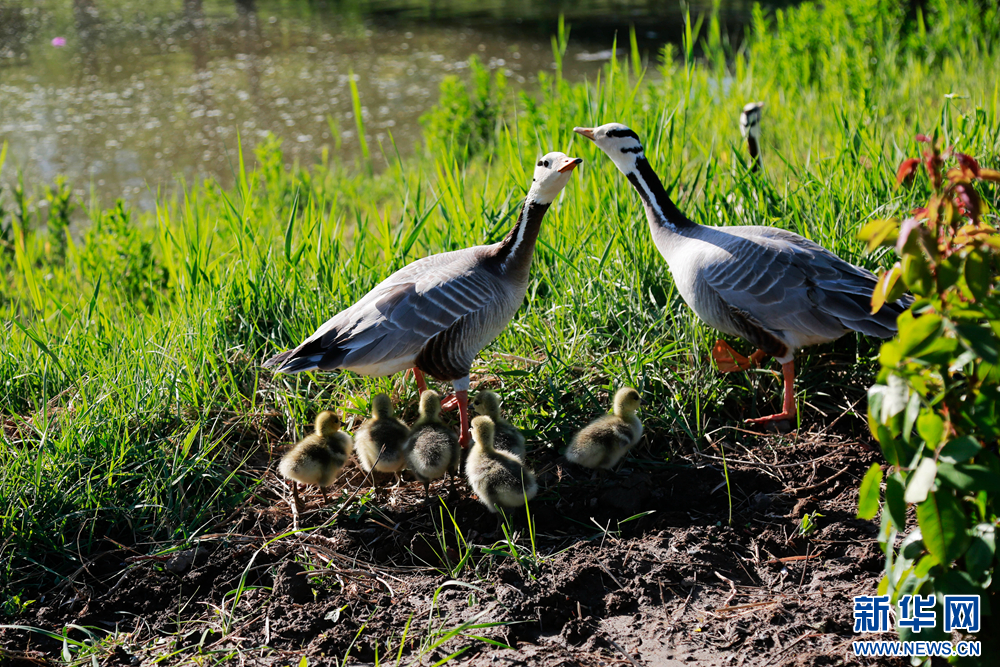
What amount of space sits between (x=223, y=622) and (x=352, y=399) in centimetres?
148

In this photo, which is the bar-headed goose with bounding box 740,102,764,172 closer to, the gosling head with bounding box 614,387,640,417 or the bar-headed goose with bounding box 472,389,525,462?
the gosling head with bounding box 614,387,640,417

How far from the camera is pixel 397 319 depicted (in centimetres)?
406

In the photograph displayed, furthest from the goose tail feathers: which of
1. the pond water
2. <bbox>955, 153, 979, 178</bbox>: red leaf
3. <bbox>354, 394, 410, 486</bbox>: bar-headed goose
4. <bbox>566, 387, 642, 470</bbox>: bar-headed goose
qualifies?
the pond water

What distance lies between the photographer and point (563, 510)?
3.66 metres

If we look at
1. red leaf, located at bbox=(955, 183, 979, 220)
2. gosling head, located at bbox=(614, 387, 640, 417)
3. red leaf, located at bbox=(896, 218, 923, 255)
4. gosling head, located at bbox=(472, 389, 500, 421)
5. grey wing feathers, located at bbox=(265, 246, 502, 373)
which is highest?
red leaf, located at bbox=(955, 183, 979, 220)

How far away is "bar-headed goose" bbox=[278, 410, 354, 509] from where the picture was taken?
11.7 ft

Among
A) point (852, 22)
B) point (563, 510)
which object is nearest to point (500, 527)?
point (563, 510)

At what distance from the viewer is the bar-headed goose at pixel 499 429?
3.75 metres

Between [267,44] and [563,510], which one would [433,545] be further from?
[267,44]

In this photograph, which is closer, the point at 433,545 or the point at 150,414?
the point at 433,545

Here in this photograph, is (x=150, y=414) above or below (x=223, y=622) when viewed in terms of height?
above

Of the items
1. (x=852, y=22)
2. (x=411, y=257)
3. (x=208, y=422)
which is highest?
(x=852, y=22)

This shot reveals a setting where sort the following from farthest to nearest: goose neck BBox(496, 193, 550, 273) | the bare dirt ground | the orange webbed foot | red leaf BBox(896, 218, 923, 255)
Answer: goose neck BBox(496, 193, 550, 273), the orange webbed foot, the bare dirt ground, red leaf BBox(896, 218, 923, 255)

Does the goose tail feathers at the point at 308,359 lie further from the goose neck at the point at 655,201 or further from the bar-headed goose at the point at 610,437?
the goose neck at the point at 655,201
